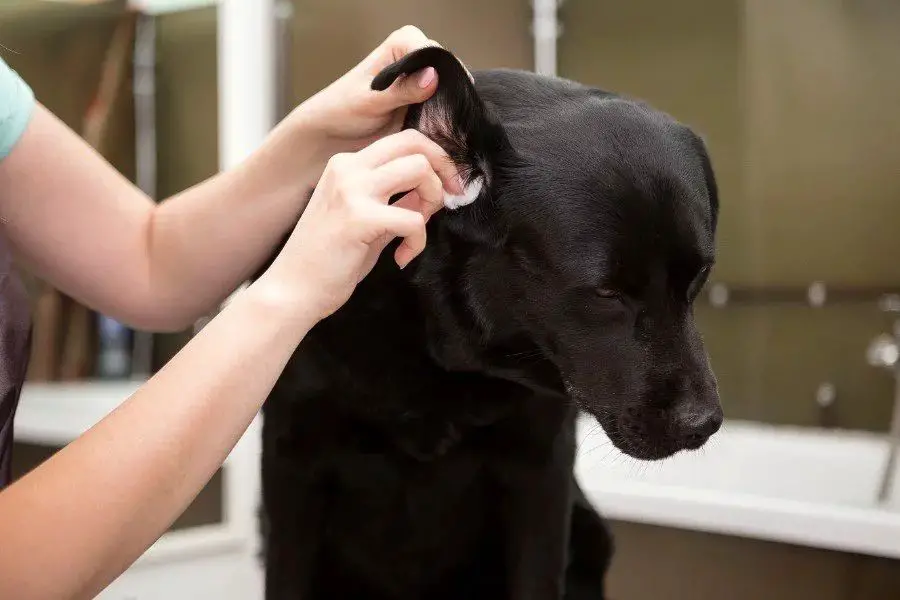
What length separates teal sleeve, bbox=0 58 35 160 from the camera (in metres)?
0.69

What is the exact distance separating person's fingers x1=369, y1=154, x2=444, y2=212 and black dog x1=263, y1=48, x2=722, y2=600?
7 centimetres

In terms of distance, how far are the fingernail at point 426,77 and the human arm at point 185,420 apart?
8 centimetres

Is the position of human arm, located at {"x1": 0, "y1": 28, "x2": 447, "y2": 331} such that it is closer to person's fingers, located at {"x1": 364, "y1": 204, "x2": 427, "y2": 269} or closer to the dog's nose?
person's fingers, located at {"x1": 364, "y1": 204, "x2": 427, "y2": 269}

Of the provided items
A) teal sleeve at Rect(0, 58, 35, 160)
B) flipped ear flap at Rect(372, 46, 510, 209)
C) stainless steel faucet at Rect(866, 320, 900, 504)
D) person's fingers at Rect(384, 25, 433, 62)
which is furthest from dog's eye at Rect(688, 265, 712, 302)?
stainless steel faucet at Rect(866, 320, 900, 504)

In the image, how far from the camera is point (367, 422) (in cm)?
73

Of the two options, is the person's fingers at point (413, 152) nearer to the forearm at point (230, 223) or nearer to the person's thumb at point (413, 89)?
the person's thumb at point (413, 89)

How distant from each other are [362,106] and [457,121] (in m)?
0.08

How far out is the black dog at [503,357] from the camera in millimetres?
672

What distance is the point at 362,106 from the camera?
0.68 meters

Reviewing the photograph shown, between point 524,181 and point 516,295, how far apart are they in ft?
0.31

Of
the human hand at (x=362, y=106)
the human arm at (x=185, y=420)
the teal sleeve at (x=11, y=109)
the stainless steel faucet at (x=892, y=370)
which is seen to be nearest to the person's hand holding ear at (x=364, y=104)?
the human hand at (x=362, y=106)

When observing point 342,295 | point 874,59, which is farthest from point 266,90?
point 342,295

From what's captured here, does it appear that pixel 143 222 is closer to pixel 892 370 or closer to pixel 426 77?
pixel 426 77

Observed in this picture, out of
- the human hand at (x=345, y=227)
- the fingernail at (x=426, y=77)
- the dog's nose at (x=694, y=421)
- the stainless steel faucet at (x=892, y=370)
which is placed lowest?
the stainless steel faucet at (x=892, y=370)
